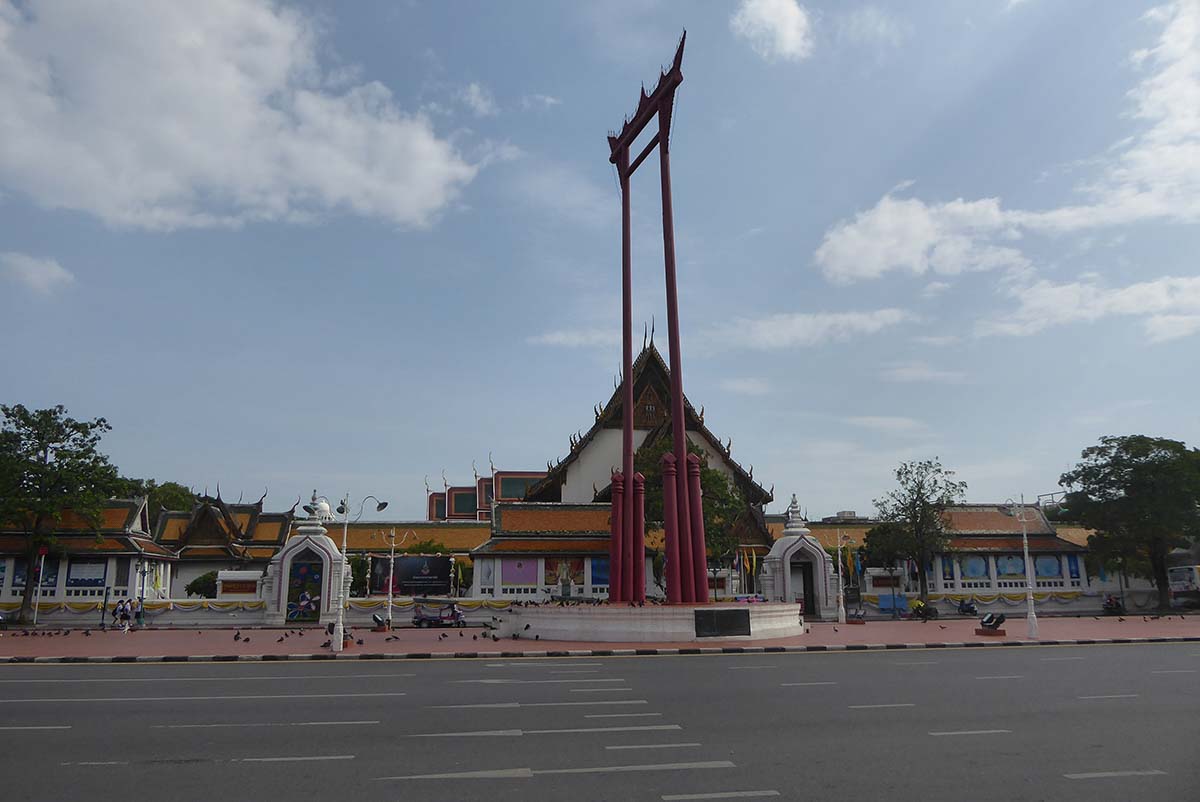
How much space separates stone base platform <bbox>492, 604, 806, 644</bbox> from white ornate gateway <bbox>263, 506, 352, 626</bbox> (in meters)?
14.9

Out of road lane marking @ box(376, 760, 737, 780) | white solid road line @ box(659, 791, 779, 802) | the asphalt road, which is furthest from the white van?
white solid road line @ box(659, 791, 779, 802)

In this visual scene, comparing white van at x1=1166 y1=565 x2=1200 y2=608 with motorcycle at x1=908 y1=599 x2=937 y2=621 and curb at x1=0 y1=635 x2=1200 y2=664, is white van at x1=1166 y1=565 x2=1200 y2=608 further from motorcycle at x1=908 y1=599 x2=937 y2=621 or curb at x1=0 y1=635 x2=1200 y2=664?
curb at x1=0 y1=635 x2=1200 y2=664

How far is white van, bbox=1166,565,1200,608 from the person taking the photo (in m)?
45.5

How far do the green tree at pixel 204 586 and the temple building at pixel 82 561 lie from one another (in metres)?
3.37

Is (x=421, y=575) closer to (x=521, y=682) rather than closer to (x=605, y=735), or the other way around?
(x=521, y=682)

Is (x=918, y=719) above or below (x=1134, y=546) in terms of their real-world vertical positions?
below

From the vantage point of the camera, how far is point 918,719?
11062 mm

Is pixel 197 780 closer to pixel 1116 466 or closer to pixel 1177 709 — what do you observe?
pixel 1177 709

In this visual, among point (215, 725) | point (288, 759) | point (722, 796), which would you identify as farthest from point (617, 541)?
point (722, 796)

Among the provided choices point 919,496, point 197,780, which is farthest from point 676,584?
point 919,496

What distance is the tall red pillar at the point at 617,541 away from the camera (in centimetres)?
2955

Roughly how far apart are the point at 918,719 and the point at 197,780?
8686 mm

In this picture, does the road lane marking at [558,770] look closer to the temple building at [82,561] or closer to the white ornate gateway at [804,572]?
the white ornate gateway at [804,572]

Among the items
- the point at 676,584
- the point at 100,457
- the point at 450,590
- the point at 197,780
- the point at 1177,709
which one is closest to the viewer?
the point at 197,780
